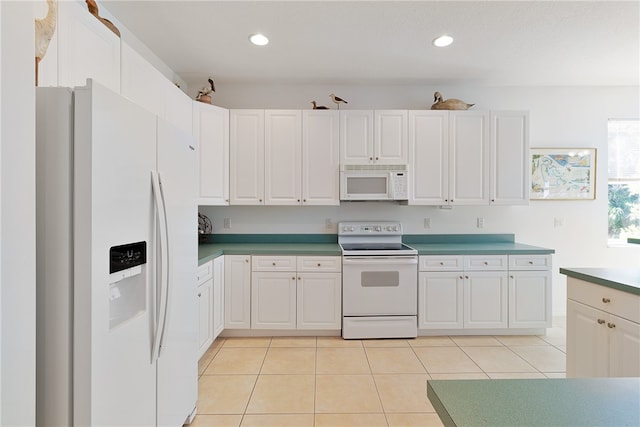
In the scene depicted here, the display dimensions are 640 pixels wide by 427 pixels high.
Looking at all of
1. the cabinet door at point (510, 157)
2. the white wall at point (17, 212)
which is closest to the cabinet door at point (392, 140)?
the cabinet door at point (510, 157)

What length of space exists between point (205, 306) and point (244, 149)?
1.63 metres

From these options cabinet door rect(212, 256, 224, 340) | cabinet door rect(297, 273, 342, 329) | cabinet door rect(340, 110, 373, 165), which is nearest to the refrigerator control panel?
cabinet door rect(212, 256, 224, 340)

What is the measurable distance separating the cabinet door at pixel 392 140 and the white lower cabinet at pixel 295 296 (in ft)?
4.05

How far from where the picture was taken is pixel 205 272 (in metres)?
2.59

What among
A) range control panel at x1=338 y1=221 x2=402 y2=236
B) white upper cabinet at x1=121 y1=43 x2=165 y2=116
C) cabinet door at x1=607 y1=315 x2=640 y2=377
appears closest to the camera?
cabinet door at x1=607 y1=315 x2=640 y2=377

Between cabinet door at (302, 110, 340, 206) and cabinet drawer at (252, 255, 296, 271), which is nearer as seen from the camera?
cabinet drawer at (252, 255, 296, 271)

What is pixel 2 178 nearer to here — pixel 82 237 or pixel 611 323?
pixel 82 237

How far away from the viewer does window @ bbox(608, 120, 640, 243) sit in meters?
3.61

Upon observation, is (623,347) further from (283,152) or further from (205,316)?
(283,152)

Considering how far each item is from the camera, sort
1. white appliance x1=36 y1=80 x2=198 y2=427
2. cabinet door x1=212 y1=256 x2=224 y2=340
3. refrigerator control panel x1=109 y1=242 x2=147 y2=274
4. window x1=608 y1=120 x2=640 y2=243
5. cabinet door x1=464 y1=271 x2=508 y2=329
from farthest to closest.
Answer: window x1=608 y1=120 x2=640 y2=243
cabinet door x1=464 y1=271 x2=508 y2=329
cabinet door x1=212 y1=256 x2=224 y2=340
refrigerator control panel x1=109 y1=242 x2=147 y2=274
white appliance x1=36 y1=80 x2=198 y2=427

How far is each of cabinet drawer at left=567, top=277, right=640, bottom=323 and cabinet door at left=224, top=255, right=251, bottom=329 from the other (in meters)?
2.57

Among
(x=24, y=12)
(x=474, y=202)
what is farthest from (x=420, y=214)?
(x=24, y=12)

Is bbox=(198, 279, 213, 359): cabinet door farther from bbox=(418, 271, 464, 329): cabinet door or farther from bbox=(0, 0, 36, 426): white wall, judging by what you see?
bbox=(418, 271, 464, 329): cabinet door

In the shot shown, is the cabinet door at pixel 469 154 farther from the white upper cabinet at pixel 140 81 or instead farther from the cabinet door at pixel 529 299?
the white upper cabinet at pixel 140 81
